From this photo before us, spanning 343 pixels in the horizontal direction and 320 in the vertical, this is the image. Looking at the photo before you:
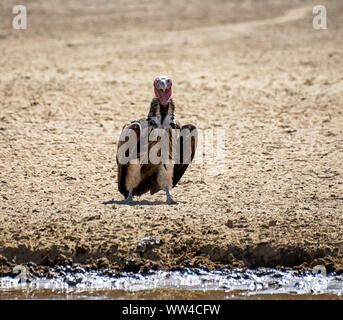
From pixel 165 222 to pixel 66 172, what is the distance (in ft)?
7.93

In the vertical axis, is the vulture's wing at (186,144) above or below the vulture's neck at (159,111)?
below

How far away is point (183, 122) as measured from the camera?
13289mm

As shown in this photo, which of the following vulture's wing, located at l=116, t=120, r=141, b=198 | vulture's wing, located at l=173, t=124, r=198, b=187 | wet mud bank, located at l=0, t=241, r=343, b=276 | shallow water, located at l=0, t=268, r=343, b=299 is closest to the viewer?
shallow water, located at l=0, t=268, r=343, b=299

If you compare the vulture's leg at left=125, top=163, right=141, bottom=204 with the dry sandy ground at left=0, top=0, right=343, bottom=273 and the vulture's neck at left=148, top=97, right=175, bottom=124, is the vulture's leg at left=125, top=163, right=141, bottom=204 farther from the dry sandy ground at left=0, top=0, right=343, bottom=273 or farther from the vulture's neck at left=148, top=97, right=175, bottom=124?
the vulture's neck at left=148, top=97, right=175, bottom=124

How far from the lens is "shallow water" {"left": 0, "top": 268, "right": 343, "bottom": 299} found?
8.08 meters

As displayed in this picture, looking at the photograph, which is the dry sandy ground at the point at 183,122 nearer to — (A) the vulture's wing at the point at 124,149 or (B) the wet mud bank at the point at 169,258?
(B) the wet mud bank at the point at 169,258

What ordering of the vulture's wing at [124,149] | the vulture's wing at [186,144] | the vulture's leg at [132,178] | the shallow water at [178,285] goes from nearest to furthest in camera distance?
the shallow water at [178,285] < the vulture's wing at [124,149] < the vulture's wing at [186,144] < the vulture's leg at [132,178]

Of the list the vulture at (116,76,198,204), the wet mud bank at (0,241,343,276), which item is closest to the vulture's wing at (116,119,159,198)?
the vulture at (116,76,198,204)

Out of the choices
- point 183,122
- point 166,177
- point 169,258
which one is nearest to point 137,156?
point 166,177

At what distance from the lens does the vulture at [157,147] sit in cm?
909

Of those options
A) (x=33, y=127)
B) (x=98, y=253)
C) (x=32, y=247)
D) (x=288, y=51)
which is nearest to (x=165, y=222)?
(x=98, y=253)

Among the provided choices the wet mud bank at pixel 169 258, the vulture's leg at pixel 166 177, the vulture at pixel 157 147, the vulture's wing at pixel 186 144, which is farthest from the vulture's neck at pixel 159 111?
the wet mud bank at pixel 169 258

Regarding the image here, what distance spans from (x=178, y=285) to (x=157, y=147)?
1.71 m
